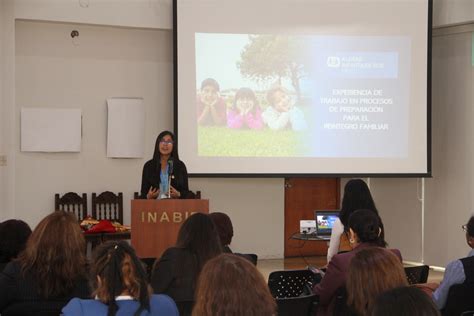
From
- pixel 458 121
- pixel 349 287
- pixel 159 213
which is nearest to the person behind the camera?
pixel 349 287

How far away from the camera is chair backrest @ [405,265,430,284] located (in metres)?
3.99

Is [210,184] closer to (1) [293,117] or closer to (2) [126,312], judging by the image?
(1) [293,117]

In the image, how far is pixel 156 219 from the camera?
4.67 meters

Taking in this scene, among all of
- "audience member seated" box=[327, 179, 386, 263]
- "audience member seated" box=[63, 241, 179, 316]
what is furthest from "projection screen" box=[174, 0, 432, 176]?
"audience member seated" box=[63, 241, 179, 316]

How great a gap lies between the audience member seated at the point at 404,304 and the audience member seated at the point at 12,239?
1.98 m

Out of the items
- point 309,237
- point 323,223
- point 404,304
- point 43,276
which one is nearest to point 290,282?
point 43,276

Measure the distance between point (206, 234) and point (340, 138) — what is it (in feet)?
17.7

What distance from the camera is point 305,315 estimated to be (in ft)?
10.6

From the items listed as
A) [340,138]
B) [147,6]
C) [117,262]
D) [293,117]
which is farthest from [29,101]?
[117,262]

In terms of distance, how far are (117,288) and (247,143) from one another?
5.92 metres

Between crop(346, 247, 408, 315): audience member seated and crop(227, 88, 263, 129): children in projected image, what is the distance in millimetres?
5660

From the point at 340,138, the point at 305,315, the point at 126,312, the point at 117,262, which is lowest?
the point at 305,315

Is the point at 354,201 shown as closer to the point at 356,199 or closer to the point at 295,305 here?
the point at 356,199

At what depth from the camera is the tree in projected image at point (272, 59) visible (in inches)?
323
